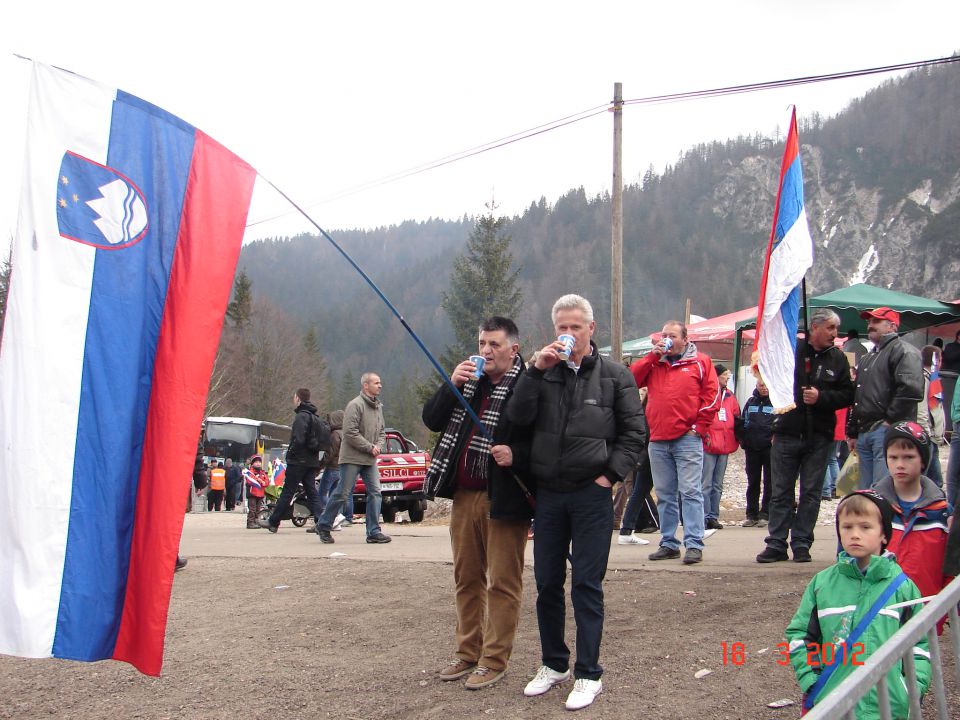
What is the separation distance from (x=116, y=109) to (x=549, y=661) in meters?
3.44

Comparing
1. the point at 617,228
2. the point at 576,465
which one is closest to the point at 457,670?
the point at 576,465

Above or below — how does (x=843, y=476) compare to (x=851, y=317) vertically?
below

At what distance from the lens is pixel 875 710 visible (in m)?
3.10

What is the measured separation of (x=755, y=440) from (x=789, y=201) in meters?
4.50

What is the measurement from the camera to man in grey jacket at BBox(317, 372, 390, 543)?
1052cm

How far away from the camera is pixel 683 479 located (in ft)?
23.9

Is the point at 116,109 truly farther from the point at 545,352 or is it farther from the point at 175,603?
the point at 175,603

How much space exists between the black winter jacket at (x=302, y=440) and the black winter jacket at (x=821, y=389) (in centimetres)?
721

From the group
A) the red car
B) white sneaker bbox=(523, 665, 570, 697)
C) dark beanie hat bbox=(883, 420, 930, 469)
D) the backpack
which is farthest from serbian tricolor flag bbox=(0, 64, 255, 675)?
the red car

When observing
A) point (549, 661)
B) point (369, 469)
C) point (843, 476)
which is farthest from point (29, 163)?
point (369, 469)

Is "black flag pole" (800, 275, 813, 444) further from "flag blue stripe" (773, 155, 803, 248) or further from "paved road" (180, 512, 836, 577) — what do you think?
"paved road" (180, 512, 836, 577)

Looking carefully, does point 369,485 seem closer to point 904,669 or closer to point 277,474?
point 904,669

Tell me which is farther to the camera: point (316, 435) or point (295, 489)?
point (295, 489)

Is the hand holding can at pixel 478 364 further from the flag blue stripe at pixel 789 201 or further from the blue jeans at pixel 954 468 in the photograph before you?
the blue jeans at pixel 954 468
